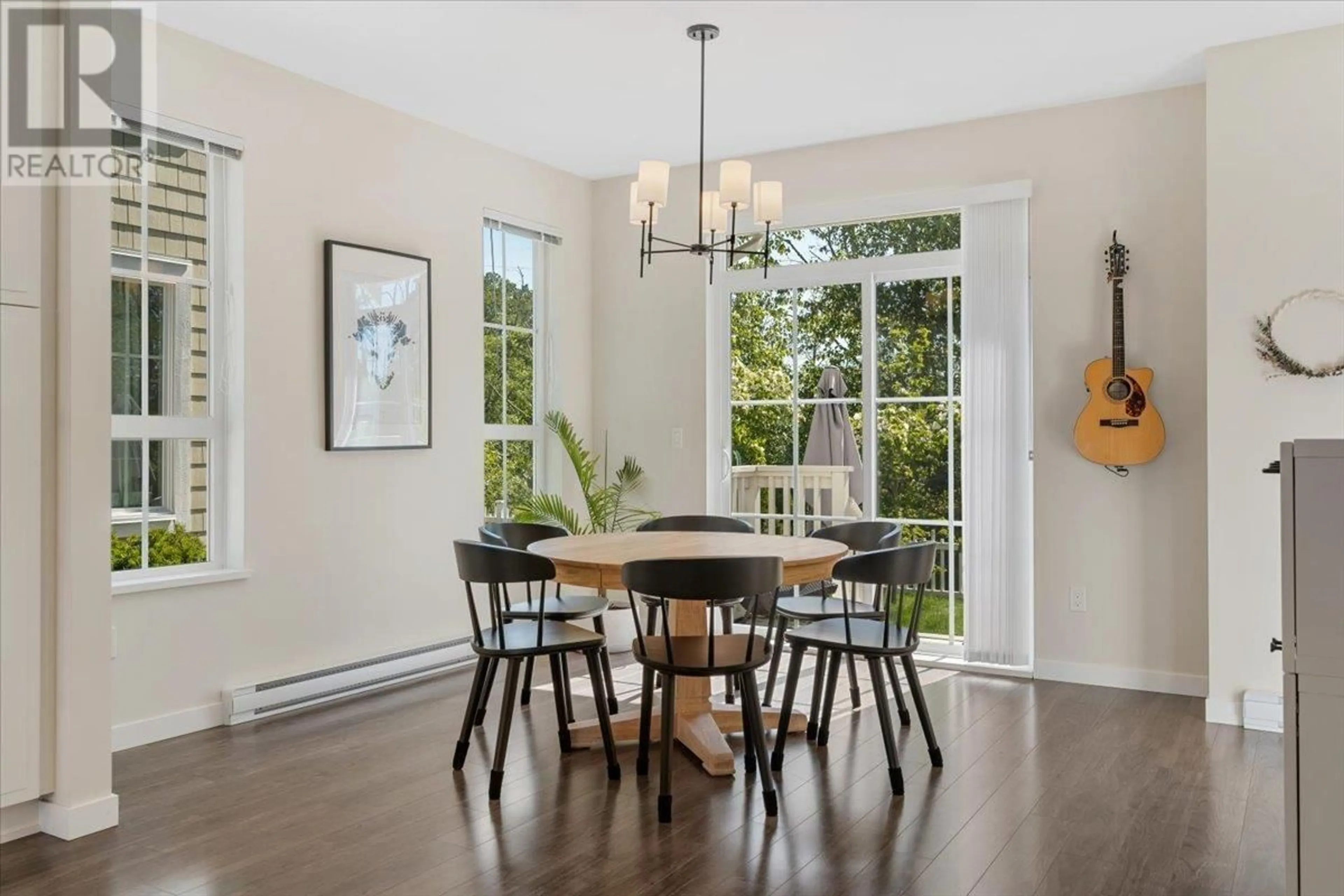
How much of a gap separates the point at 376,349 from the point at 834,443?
2.49 metres

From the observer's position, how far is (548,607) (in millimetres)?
4059

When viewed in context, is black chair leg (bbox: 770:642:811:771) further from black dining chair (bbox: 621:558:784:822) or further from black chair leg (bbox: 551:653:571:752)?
black chair leg (bbox: 551:653:571:752)

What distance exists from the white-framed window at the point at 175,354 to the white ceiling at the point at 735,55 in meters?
0.55

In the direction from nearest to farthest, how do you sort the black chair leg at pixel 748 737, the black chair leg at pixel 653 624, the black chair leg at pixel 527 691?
the black chair leg at pixel 748 737 < the black chair leg at pixel 653 624 < the black chair leg at pixel 527 691

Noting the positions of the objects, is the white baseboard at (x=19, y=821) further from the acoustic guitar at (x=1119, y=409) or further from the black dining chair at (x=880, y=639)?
the acoustic guitar at (x=1119, y=409)

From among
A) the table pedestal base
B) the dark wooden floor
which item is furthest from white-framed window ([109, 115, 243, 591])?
the table pedestal base

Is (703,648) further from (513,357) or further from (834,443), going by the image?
(513,357)

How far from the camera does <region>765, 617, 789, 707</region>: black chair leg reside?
3600 mm

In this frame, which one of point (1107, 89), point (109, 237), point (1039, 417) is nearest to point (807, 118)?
point (1107, 89)

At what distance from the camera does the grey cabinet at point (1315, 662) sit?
1925 mm

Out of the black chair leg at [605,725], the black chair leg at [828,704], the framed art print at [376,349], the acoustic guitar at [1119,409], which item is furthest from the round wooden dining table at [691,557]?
the acoustic guitar at [1119,409]

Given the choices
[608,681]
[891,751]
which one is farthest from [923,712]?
[608,681]

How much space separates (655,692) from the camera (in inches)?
167

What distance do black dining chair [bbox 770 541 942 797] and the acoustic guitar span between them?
1592 mm
